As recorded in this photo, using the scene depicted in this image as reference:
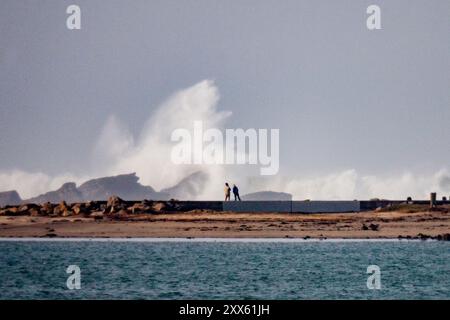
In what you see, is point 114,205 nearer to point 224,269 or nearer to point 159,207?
point 159,207

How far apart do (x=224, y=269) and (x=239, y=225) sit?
16.0 m

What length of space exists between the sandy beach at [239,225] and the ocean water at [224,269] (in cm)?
83

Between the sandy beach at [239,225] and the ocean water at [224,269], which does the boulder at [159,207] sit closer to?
the sandy beach at [239,225]

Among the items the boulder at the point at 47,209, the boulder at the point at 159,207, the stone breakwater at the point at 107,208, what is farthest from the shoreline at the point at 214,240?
the boulder at the point at 159,207

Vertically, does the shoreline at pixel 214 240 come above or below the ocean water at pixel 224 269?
above

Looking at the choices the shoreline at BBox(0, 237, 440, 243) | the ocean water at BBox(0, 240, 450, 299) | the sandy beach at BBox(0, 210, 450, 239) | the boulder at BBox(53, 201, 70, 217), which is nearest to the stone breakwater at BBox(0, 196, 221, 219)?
the boulder at BBox(53, 201, 70, 217)

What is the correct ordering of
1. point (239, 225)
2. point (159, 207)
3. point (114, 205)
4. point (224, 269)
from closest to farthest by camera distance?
point (224, 269) → point (239, 225) → point (159, 207) → point (114, 205)

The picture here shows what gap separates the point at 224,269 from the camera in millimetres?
70125

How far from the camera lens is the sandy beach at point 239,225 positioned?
3270 inches

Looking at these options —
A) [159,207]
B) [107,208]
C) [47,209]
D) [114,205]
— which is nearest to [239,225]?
[159,207]

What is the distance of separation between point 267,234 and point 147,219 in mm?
10653
